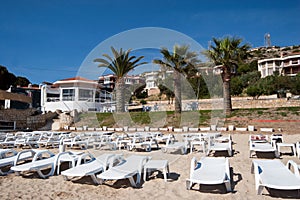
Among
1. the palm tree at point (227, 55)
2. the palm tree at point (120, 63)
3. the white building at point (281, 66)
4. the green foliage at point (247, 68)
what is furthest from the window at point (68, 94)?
the white building at point (281, 66)

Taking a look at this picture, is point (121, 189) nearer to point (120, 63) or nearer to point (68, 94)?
point (120, 63)

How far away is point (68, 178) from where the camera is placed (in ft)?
17.5

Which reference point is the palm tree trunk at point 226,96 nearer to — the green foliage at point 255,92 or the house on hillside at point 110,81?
the green foliage at point 255,92

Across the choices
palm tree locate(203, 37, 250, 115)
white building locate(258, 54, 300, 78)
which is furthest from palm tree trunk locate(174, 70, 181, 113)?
white building locate(258, 54, 300, 78)

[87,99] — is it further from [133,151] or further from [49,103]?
[133,151]

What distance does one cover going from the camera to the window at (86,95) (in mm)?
27653

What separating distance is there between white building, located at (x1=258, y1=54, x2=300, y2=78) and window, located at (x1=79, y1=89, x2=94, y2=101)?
43018mm

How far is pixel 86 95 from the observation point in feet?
93.0

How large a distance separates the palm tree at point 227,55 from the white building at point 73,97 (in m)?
13.6

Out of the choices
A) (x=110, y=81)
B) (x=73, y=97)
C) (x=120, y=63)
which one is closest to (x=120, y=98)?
(x=120, y=63)

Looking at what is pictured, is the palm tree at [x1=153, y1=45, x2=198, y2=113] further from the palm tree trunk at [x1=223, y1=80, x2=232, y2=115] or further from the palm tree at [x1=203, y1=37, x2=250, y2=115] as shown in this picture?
the palm tree trunk at [x1=223, y1=80, x2=232, y2=115]

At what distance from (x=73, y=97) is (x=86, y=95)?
1667 millimetres

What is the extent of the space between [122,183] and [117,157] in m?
0.69

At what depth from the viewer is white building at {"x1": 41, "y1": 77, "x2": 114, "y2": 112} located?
2659 centimetres
